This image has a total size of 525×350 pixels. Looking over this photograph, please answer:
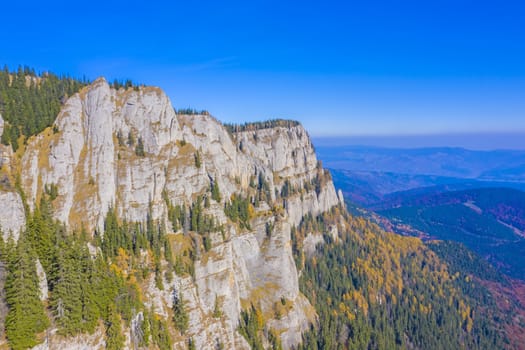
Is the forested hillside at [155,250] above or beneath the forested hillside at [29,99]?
beneath

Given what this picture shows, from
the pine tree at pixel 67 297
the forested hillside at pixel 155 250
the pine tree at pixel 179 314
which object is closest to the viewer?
the pine tree at pixel 67 297

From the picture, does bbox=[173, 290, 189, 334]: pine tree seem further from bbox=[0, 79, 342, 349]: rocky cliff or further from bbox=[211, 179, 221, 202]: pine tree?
bbox=[211, 179, 221, 202]: pine tree

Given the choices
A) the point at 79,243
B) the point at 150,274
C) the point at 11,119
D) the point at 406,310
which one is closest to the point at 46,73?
the point at 11,119

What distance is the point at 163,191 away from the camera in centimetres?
8838

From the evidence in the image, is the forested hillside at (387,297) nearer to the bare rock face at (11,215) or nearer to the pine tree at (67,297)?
the pine tree at (67,297)

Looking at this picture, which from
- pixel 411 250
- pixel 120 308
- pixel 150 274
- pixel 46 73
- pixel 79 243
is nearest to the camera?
pixel 120 308

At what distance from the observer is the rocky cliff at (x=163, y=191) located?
240 feet

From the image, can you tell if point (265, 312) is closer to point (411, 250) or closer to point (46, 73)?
point (46, 73)

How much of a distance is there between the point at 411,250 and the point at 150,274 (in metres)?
150

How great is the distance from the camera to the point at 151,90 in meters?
93.4

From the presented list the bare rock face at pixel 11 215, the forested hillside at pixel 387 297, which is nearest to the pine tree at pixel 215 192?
the bare rock face at pixel 11 215

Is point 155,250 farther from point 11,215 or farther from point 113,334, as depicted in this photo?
point 11,215

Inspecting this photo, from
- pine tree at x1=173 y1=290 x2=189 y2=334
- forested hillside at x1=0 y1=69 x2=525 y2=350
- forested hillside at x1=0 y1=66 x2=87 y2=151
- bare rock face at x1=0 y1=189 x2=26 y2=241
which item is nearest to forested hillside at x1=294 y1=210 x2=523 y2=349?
forested hillside at x1=0 y1=69 x2=525 y2=350

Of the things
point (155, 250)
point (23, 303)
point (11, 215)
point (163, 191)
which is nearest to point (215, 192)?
point (163, 191)
